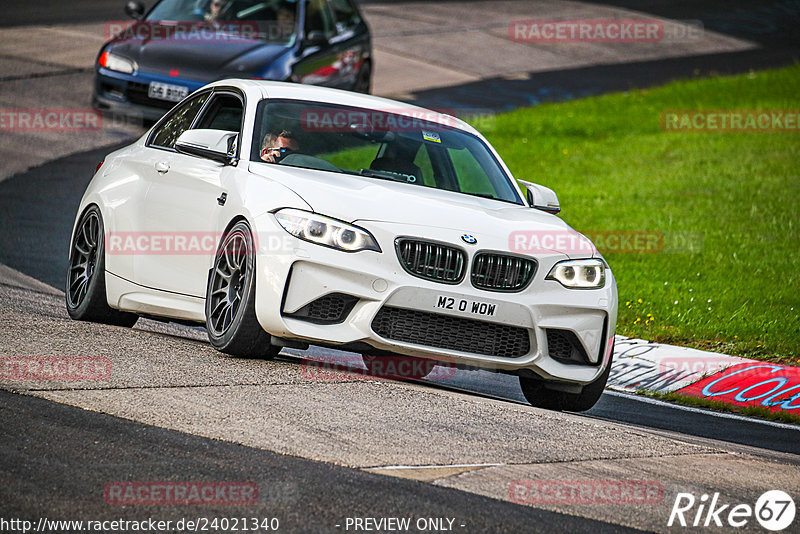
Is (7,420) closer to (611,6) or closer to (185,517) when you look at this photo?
(185,517)

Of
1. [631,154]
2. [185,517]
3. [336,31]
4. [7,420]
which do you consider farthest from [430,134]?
[631,154]

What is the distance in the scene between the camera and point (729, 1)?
3672 centimetres

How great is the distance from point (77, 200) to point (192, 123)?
5.82m

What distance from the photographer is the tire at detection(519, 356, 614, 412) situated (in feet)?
25.6

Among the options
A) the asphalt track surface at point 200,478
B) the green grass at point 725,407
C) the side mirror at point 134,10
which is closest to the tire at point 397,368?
the green grass at point 725,407

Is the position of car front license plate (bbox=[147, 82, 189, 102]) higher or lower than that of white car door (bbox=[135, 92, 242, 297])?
lower
